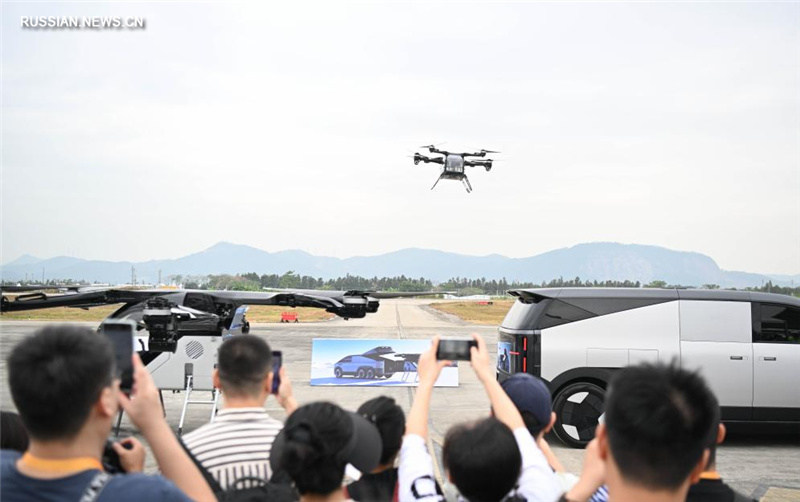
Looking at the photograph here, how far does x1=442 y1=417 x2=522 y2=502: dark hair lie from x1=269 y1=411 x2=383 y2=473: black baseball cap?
1.09 ft

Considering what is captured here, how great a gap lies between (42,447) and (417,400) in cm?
154

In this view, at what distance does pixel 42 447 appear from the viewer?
7.36 ft

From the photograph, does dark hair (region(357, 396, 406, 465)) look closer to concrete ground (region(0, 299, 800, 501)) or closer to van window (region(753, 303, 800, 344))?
concrete ground (region(0, 299, 800, 501))

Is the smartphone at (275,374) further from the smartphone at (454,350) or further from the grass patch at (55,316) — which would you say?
the grass patch at (55,316)

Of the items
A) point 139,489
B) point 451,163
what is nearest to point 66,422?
point 139,489

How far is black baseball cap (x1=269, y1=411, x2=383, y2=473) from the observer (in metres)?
2.76

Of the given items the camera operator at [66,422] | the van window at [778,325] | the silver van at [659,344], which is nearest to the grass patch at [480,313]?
the van window at [778,325]

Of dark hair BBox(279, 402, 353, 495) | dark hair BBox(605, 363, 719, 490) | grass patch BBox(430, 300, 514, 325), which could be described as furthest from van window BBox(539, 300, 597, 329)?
grass patch BBox(430, 300, 514, 325)

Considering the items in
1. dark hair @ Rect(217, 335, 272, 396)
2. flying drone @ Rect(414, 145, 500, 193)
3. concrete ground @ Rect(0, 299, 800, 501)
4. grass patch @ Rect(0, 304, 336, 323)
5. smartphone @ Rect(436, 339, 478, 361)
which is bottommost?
grass patch @ Rect(0, 304, 336, 323)

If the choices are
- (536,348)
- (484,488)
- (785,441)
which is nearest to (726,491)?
(484,488)

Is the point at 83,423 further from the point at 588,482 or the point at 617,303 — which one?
the point at 617,303

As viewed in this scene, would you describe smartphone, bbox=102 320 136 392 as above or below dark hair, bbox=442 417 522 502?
above

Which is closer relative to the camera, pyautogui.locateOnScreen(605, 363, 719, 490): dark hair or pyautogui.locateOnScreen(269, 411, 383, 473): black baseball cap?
pyautogui.locateOnScreen(605, 363, 719, 490): dark hair

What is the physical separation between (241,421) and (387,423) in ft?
2.29
